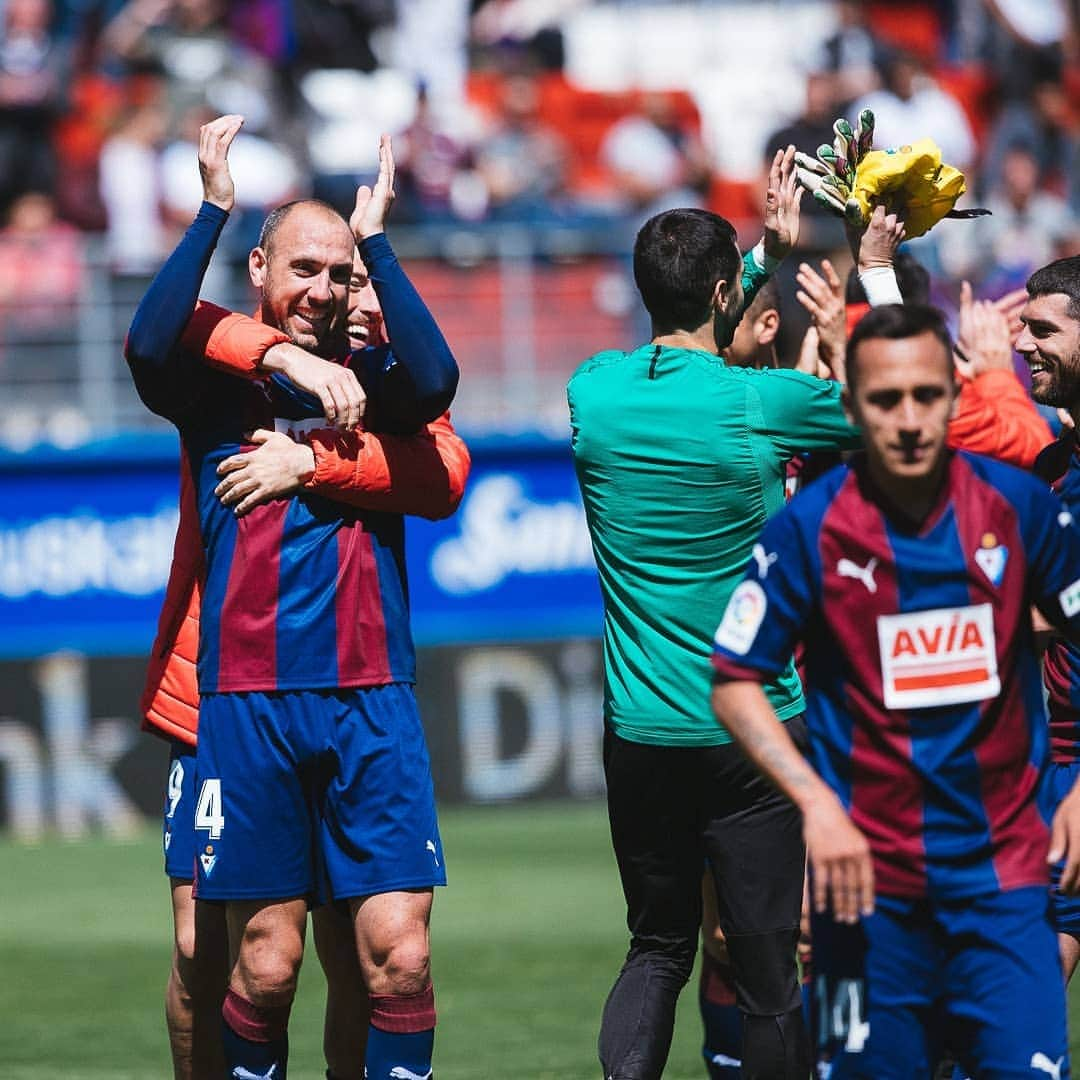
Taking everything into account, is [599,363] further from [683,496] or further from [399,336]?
[399,336]

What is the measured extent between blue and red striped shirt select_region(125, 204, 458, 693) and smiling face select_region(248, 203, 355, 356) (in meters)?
0.10

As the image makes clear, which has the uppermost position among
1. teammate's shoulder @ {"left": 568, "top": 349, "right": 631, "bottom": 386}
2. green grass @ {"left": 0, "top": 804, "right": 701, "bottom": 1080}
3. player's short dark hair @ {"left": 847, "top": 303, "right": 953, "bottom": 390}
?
teammate's shoulder @ {"left": 568, "top": 349, "right": 631, "bottom": 386}

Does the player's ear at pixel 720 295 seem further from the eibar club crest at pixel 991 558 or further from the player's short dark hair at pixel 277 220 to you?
the eibar club crest at pixel 991 558

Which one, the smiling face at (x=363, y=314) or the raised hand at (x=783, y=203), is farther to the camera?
A: the smiling face at (x=363, y=314)

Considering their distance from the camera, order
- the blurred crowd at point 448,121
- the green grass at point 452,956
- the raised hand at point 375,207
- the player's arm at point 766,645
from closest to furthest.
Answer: the player's arm at point 766,645
the raised hand at point 375,207
the green grass at point 452,956
the blurred crowd at point 448,121

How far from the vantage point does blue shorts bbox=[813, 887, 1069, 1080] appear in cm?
394

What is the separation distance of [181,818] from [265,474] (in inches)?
39.7

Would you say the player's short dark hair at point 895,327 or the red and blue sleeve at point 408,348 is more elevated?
the red and blue sleeve at point 408,348

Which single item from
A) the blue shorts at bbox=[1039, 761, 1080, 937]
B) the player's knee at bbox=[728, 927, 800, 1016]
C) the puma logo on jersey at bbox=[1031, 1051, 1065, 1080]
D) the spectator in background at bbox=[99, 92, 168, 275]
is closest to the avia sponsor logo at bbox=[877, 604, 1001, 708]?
the puma logo on jersey at bbox=[1031, 1051, 1065, 1080]

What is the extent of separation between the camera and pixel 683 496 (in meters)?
5.19

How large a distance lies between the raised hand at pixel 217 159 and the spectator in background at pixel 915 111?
10.9 meters

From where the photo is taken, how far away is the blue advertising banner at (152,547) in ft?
43.2

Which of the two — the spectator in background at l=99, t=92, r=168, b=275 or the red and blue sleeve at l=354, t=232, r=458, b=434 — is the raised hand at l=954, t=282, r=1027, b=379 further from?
the spectator in background at l=99, t=92, r=168, b=275

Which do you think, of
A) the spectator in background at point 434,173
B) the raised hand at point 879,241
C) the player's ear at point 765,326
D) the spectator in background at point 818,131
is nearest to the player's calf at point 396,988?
the raised hand at point 879,241
